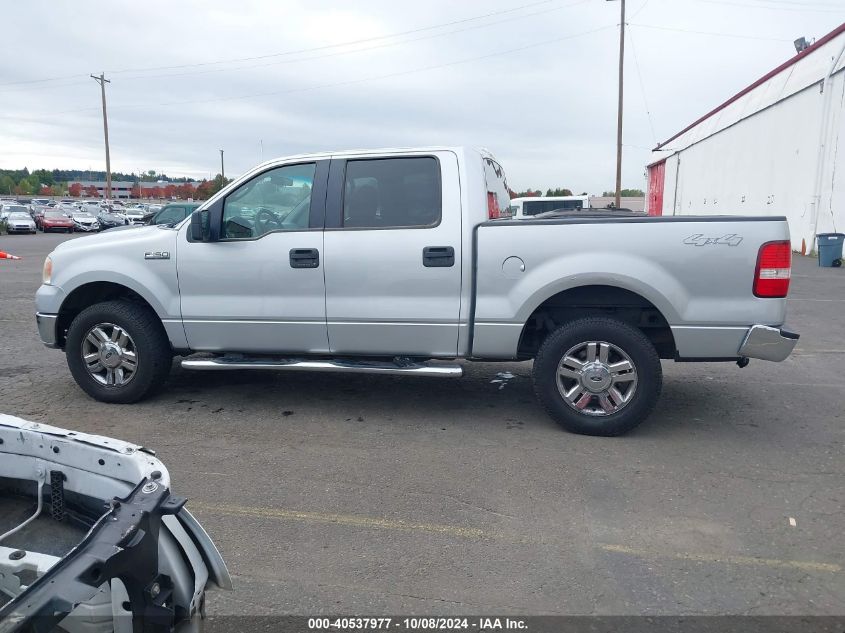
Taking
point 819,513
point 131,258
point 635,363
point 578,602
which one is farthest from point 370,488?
point 131,258

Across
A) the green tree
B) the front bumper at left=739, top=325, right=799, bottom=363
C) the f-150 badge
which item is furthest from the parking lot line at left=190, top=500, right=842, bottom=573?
the green tree

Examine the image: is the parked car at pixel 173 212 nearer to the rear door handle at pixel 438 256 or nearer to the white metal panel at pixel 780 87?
the rear door handle at pixel 438 256

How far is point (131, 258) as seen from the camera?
5.53 metres

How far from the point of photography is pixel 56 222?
3922 centimetres

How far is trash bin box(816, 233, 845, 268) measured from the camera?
687 inches

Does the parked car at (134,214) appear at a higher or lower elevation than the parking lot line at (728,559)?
higher

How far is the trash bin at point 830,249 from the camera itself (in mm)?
17453

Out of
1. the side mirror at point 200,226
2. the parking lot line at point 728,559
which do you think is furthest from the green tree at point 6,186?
the parking lot line at point 728,559

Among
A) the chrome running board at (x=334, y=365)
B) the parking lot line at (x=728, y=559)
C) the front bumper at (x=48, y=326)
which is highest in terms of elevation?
the front bumper at (x=48, y=326)

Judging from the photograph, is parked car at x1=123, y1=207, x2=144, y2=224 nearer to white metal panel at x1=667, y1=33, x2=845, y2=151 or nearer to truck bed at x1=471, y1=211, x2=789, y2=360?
white metal panel at x1=667, y1=33, x2=845, y2=151

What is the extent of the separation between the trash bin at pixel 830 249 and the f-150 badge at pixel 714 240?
1551 cm

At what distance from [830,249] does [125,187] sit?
496ft

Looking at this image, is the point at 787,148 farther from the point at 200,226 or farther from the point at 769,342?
the point at 200,226

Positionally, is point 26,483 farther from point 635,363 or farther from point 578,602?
point 635,363
